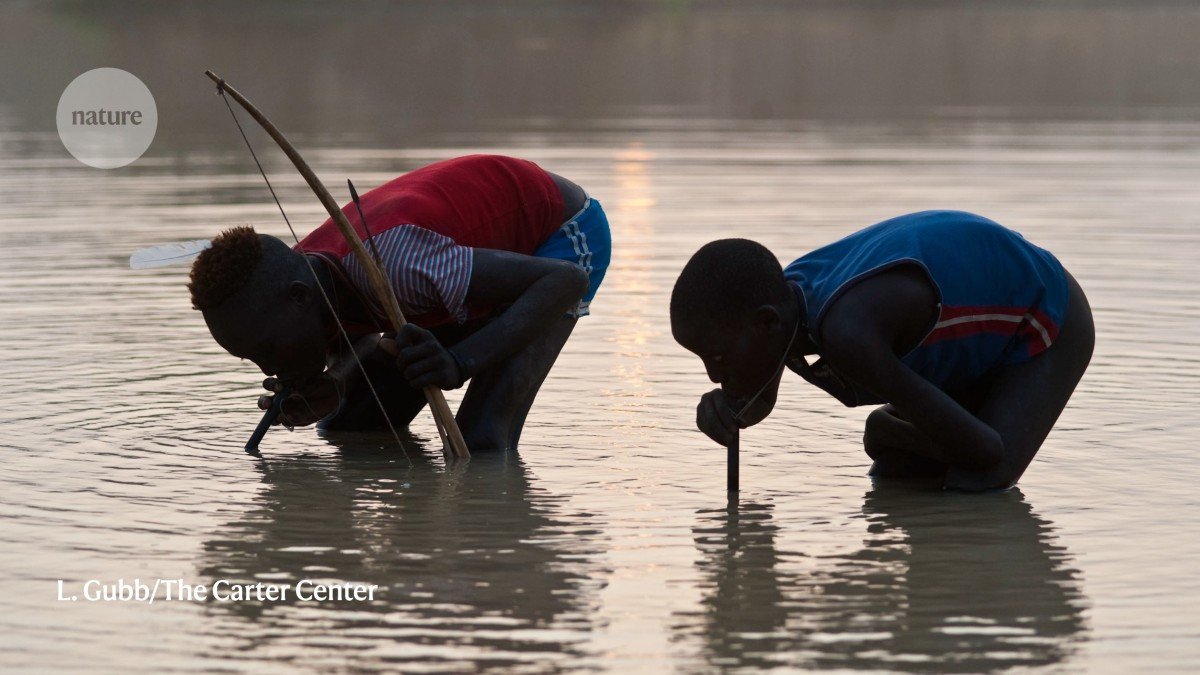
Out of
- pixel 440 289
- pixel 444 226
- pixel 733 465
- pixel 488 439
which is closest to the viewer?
pixel 733 465

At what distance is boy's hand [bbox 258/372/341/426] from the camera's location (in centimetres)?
624

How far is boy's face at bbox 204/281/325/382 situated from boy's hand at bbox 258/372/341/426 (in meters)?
0.15

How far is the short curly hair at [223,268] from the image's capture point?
229 inches

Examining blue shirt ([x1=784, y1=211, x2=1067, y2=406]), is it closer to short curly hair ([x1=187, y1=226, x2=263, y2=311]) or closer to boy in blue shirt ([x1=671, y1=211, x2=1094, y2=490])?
boy in blue shirt ([x1=671, y1=211, x2=1094, y2=490])

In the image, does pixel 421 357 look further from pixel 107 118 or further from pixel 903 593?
pixel 107 118

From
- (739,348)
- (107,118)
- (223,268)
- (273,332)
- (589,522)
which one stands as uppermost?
(223,268)

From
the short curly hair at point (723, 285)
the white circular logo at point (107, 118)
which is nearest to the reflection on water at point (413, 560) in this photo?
the short curly hair at point (723, 285)

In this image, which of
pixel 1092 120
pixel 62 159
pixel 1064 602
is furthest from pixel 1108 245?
pixel 1092 120

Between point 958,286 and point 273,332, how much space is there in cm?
214

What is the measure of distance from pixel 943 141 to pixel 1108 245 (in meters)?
9.78

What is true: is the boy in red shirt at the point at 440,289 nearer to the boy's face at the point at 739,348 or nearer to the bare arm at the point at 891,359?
the boy's face at the point at 739,348

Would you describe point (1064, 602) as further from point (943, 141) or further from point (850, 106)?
point (850, 106)

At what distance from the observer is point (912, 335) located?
5539 millimetres

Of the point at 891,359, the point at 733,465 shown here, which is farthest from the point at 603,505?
the point at 891,359
